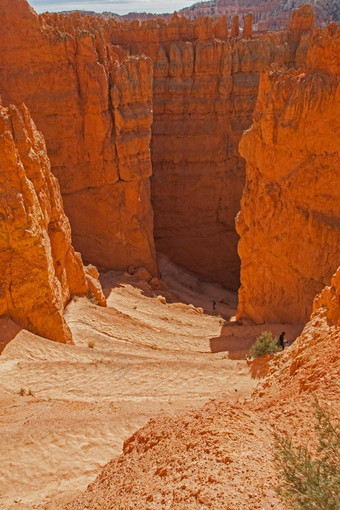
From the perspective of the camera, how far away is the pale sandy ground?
263 inches

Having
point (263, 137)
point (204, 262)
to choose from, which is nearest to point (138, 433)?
point (263, 137)

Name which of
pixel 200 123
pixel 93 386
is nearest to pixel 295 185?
pixel 93 386

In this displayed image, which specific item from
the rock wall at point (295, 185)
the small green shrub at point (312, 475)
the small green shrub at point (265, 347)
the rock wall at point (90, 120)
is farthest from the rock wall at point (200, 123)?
the small green shrub at point (312, 475)

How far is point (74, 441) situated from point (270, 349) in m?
5.13

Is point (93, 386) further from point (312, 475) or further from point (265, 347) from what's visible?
point (312, 475)

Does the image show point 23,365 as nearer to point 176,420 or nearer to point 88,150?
point 176,420

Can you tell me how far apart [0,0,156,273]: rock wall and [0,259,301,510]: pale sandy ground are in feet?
16.5

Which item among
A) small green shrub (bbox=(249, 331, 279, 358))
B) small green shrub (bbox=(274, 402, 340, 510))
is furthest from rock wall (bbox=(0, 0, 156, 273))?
small green shrub (bbox=(274, 402, 340, 510))

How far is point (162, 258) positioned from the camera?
76.5 ft

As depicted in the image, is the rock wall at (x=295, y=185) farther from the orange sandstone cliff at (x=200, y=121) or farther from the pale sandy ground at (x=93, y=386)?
the orange sandstone cliff at (x=200, y=121)

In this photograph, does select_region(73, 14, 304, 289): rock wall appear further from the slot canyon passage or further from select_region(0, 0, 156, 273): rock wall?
select_region(0, 0, 156, 273): rock wall

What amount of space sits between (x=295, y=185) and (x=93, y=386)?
7389 mm

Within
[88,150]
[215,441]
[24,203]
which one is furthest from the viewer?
[88,150]

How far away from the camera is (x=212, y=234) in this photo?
2528 centimetres
